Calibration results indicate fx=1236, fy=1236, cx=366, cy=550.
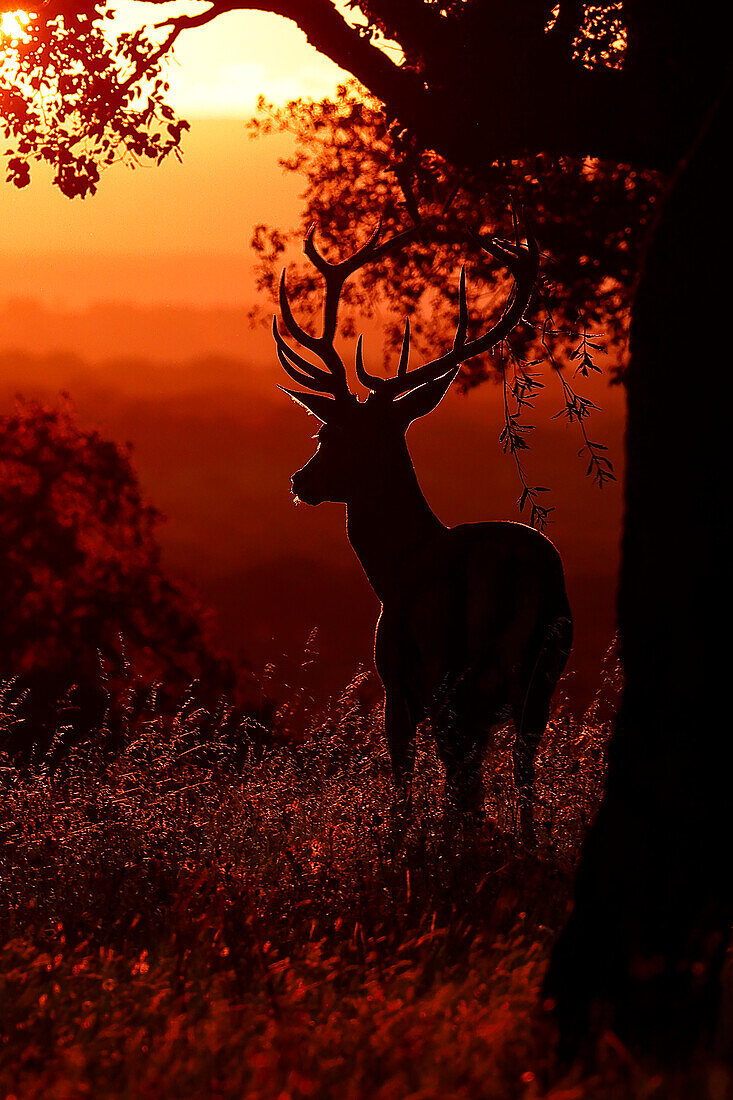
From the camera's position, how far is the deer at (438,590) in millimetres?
7879

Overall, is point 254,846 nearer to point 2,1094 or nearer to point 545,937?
point 545,937

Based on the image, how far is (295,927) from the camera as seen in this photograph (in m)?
5.91

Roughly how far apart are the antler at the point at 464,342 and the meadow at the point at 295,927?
232 centimetres

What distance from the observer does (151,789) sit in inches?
303

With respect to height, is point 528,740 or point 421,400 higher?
point 421,400

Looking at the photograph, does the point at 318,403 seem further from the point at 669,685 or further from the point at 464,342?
the point at 669,685

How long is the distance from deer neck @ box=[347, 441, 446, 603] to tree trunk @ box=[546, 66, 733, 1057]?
13.5 ft

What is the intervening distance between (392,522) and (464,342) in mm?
1462

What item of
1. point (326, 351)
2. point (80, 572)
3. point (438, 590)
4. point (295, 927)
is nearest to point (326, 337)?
point (326, 351)

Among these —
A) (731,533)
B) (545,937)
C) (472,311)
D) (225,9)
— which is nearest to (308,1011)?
(545,937)

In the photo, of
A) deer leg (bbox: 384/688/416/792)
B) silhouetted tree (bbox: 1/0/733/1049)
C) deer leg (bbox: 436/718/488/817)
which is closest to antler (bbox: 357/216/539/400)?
deer leg (bbox: 384/688/416/792)

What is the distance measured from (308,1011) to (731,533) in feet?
7.61

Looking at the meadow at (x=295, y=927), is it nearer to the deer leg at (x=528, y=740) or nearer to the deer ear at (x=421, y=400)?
the deer leg at (x=528, y=740)

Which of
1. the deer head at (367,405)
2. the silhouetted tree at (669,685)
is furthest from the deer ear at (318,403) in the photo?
the silhouetted tree at (669,685)
